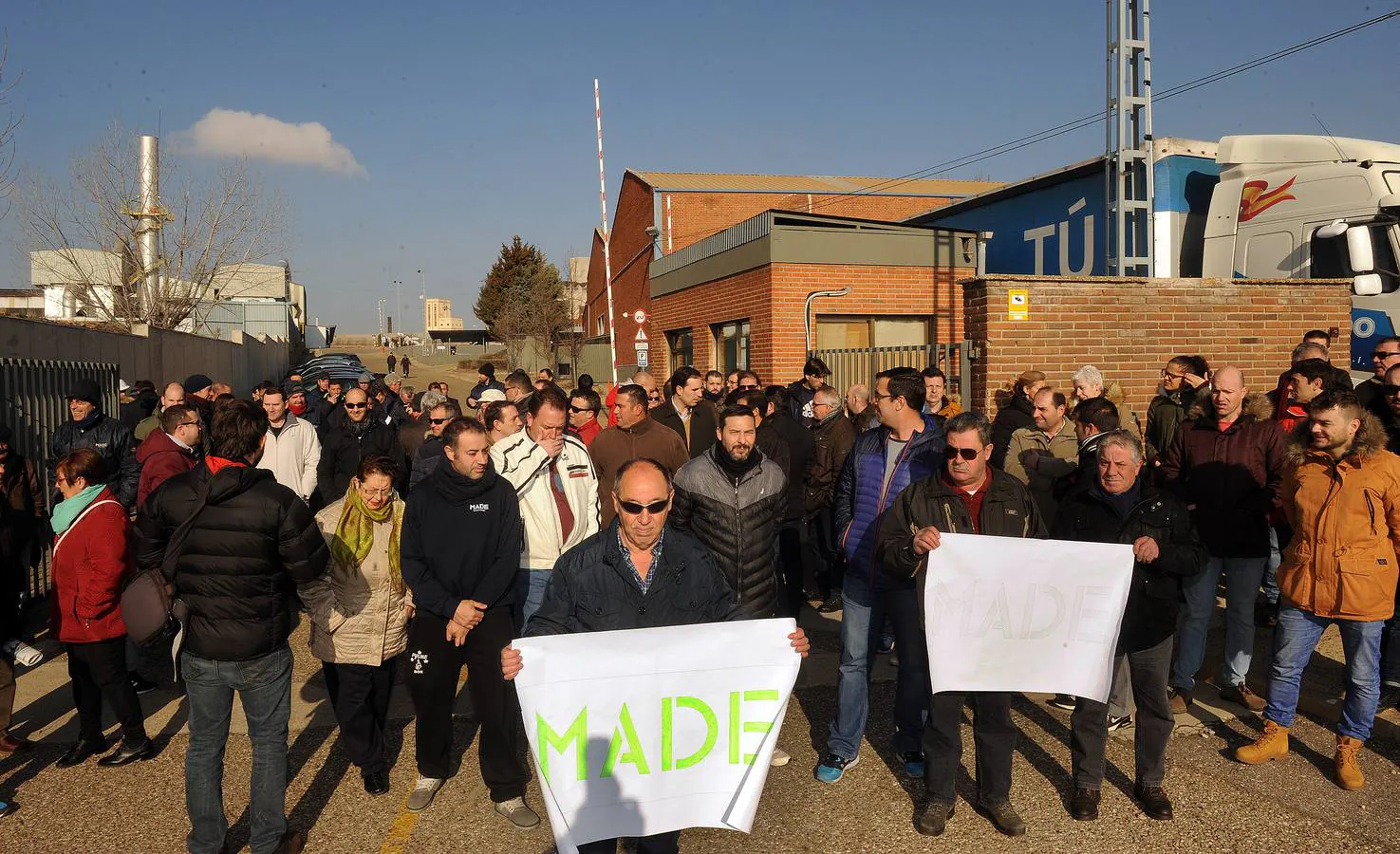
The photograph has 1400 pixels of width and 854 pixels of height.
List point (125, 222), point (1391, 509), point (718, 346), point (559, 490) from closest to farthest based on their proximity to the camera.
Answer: point (1391, 509) < point (559, 490) < point (718, 346) < point (125, 222)

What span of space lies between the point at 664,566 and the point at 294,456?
17.1 ft

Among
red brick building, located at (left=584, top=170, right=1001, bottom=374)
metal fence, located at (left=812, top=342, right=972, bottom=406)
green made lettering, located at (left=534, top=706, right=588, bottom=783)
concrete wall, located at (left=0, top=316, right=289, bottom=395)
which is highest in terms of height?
red brick building, located at (left=584, top=170, right=1001, bottom=374)

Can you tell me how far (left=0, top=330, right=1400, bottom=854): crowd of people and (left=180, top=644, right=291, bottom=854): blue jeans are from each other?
12 millimetres

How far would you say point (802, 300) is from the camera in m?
18.2

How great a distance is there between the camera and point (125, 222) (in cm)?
2567

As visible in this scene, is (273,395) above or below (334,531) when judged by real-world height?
above

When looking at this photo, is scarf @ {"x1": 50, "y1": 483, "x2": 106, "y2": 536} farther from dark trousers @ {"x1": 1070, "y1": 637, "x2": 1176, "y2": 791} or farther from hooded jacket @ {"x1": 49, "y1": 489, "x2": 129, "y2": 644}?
dark trousers @ {"x1": 1070, "y1": 637, "x2": 1176, "y2": 791}

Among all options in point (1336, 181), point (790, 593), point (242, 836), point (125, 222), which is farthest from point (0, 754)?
point (125, 222)

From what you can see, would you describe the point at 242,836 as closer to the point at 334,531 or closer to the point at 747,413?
the point at 334,531

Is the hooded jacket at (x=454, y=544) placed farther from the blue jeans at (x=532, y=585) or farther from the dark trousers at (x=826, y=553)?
the dark trousers at (x=826, y=553)

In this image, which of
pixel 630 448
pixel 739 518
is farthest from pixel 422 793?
pixel 630 448

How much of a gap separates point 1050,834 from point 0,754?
5.63m

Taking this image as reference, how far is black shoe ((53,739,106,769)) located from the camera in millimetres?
5410

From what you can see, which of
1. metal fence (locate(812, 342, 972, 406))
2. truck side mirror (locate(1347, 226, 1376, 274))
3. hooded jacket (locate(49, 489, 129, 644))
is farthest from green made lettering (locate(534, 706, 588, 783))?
truck side mirror (locate(1347, 226, 1376, 274))
